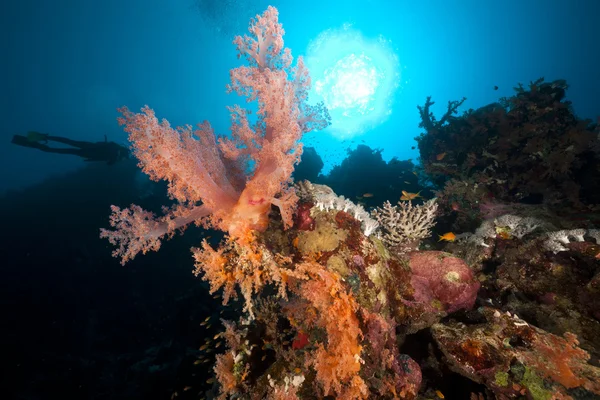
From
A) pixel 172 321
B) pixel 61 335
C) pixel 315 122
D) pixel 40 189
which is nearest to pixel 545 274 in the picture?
pixel 315 122

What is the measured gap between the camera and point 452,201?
8297mm

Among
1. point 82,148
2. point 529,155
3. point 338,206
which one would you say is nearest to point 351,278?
point 338,206

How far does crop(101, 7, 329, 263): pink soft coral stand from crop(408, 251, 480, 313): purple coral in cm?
264

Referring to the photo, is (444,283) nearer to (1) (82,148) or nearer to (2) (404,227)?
(2) (404,227)

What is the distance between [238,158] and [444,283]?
4.42 m

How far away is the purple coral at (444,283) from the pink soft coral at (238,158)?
264 centimetres

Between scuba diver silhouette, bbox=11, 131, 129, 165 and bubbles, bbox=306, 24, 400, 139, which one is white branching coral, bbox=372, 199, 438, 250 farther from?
bubbles, bbox=306, 24, 400, 139

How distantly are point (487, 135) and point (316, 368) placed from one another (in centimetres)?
1138

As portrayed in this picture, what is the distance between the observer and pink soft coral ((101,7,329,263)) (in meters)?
3.89

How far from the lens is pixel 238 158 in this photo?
4793mm

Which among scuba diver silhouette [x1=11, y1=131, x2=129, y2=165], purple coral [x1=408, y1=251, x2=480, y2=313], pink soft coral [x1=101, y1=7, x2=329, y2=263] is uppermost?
scuba diver silhouette [x1=11, y1=131, x2=129, y2=165]

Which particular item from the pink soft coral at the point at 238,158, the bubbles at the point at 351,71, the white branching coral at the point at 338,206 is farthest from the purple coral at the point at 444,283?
the bubbles at the point at 351,71

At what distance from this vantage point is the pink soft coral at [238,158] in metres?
3.89

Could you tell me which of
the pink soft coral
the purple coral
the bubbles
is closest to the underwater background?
the purple coral
